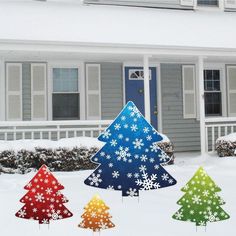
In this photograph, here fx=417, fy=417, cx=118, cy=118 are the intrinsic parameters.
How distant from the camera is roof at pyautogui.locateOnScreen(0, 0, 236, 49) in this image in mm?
11273

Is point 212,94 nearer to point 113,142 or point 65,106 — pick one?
point 65,106

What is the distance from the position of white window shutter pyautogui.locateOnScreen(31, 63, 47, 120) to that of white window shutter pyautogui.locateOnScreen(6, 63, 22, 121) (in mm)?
383

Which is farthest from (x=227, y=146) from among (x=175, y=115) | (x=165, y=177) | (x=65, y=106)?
(x=165, y=177)

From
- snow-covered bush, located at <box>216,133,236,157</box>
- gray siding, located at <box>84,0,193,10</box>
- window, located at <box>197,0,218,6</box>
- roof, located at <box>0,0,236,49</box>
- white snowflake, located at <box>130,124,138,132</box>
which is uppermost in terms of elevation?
window, located at <box>197,0,218,6</box>

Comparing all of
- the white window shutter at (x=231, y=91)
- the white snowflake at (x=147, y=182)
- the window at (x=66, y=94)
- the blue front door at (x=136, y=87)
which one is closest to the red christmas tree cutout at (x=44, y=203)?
the white snowflake at (x=147, y=182)

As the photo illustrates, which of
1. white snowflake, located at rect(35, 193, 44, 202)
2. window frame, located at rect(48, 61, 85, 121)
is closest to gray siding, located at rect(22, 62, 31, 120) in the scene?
window frame, located at rect(48, 61, 85, 121)

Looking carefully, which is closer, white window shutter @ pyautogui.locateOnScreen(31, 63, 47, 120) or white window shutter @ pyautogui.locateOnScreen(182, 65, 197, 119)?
white window shutter @ pyautogui.locateOnScreen(31, 63, 47, 120)

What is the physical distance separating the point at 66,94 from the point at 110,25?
247 centimetres

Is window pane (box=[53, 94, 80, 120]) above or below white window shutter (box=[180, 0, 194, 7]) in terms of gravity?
below

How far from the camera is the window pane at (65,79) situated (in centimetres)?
1266

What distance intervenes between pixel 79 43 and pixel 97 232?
6.54m

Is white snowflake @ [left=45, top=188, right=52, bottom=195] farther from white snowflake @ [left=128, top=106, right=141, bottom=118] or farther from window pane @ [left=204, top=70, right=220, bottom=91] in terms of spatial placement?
window pane @ [left=204, top=70, right=220, bottom=91]

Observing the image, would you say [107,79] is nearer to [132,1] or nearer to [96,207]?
[132,1]

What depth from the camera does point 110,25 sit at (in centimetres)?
1237
